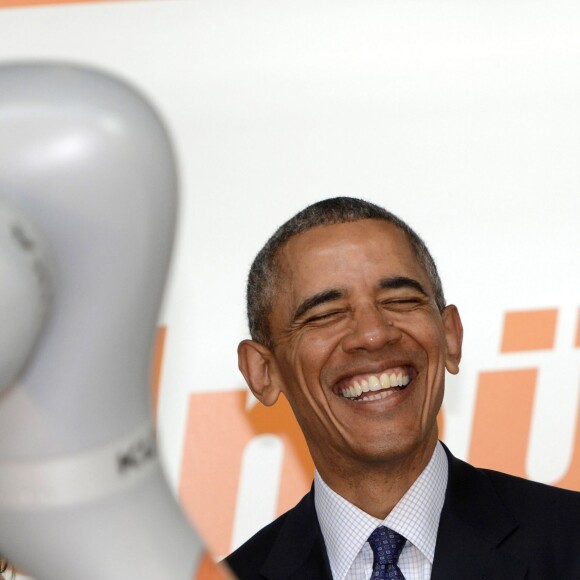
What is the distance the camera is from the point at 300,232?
1.40 meters

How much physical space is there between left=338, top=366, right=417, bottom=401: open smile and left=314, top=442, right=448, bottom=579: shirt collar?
10cm

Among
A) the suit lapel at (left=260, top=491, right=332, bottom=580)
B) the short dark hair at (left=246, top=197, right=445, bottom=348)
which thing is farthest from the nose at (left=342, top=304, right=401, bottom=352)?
the suit lapel at (left=260, top=491, right=332, bottom=580)

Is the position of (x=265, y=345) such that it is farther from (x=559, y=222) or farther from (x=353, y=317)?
(x=559, y=222)

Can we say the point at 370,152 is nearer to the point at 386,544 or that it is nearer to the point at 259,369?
the point at 259,369

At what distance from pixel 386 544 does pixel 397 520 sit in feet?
0.10

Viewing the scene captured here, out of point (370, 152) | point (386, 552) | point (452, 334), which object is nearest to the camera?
point (386, 552)

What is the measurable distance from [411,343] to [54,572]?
0.82 m

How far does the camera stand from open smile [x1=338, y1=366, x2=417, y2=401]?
1350mm

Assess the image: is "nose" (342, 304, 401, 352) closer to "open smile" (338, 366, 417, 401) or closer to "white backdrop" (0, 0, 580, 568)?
"open smile" (338, 366, 417, 401)

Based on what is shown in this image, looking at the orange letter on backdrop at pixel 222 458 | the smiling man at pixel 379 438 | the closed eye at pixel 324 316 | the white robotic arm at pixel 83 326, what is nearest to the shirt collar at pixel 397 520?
the smiling man at pixel 379 438

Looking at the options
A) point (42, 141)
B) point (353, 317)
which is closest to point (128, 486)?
point (42, 141)

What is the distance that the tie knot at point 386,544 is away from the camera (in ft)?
4.26

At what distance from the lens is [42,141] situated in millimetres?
525

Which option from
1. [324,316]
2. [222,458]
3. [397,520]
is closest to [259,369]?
[324,316]
